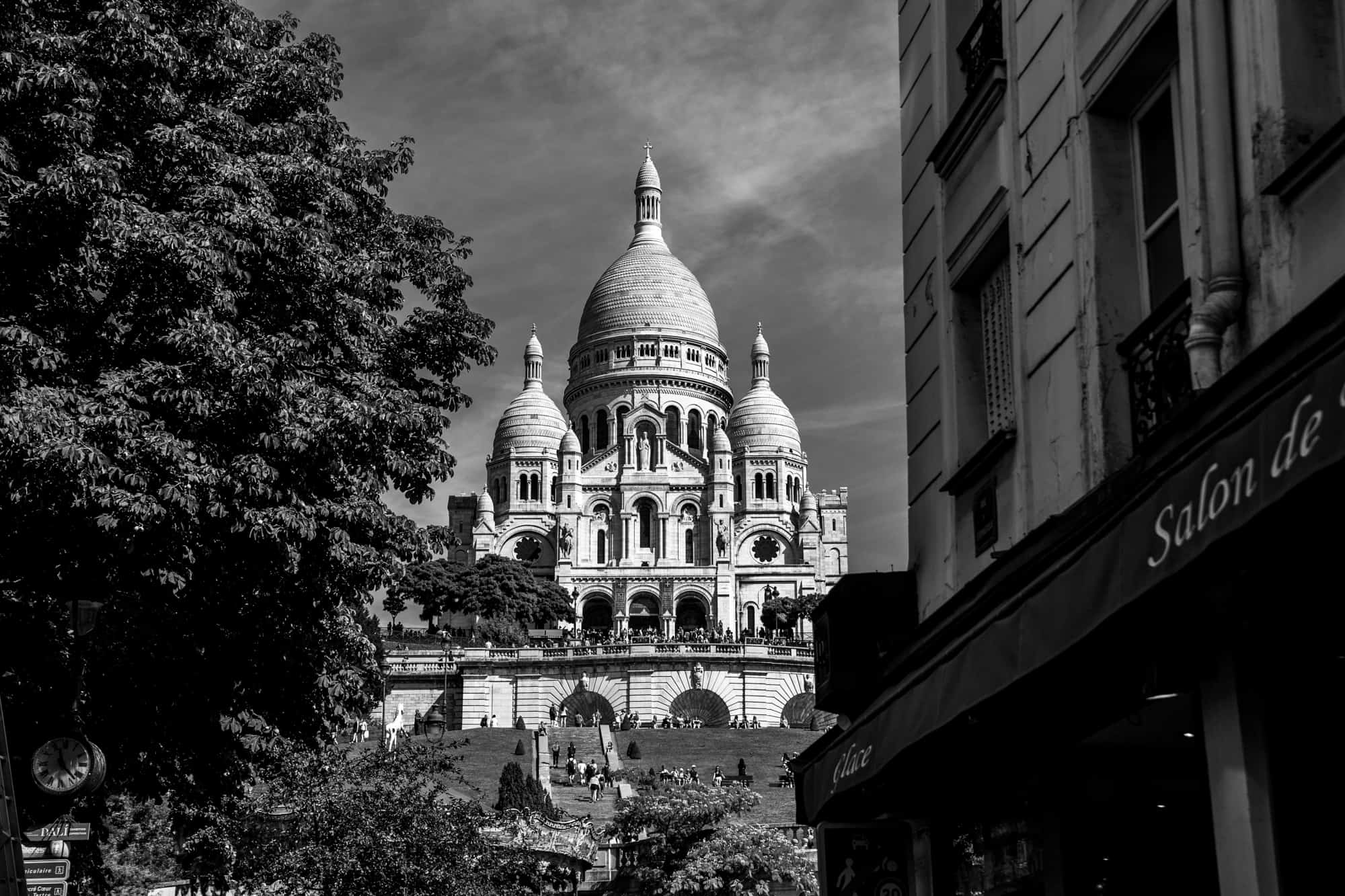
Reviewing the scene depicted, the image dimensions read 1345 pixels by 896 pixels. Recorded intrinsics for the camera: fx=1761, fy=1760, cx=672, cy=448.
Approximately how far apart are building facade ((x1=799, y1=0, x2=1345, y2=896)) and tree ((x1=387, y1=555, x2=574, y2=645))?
92618 millimetres

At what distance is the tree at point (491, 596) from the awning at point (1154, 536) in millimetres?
95120

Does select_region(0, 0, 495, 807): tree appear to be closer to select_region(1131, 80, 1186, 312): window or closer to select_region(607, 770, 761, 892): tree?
select_region(1131, 80, 1186, 312): window

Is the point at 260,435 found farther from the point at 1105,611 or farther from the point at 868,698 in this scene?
the point at 1105,611

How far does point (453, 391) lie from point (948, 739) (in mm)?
10844

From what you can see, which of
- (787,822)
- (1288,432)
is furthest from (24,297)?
(787,822)

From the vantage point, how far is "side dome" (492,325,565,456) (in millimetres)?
134625

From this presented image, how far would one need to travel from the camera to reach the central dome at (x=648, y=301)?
14450cm

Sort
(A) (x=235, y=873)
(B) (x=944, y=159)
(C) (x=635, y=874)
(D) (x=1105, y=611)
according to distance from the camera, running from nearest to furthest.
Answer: (D) (x=1105, y=611), (B) (x=944, y=159), (A) (x=235, y=873), (C) (x=635, y=874)

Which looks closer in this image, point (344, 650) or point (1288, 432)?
point (1288, 432)

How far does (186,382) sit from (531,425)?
121062mm

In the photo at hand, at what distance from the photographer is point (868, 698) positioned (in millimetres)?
11844

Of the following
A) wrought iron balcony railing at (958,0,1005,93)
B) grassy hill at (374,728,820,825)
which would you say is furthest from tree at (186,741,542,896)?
grassy hill at (374,728,820,825)

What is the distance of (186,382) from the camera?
15133 mm

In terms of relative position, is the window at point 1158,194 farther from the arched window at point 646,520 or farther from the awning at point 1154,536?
the arched window at point 646,520
